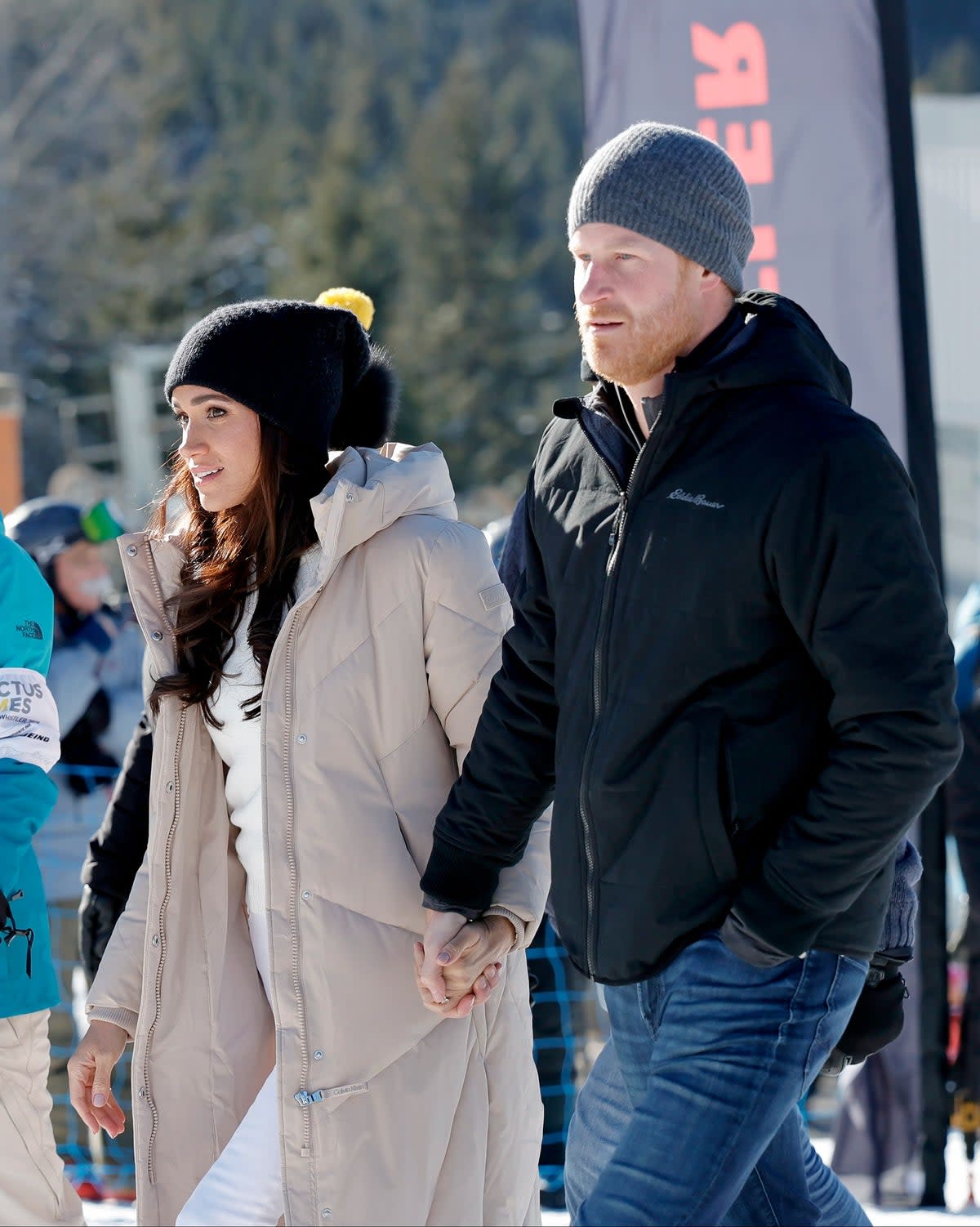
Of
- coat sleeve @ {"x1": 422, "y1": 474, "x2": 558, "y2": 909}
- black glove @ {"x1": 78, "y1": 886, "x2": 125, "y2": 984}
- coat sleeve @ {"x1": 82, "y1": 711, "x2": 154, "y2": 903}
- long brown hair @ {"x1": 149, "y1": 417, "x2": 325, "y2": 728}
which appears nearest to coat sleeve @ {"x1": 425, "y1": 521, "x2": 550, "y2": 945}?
coat sleeve @ {"x1": 422, "y1": 474, "x2": 558, "y2": 909}

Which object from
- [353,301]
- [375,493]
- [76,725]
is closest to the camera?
[375,493]

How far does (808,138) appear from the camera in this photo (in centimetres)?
405

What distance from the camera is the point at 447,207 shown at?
41.0 meters

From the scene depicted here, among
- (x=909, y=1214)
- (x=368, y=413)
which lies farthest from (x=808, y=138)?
(x=909, y=1214)

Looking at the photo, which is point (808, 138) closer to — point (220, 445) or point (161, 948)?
point (220, 445)

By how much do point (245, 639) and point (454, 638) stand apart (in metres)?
0.34

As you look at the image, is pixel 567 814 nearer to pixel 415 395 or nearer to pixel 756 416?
pixel 756 416

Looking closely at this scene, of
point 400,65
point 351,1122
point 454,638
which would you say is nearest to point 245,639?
point 454,638

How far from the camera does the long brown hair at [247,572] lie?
2646 mm

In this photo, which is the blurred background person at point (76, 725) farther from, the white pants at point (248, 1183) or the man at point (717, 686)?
the man at point (717, 686)

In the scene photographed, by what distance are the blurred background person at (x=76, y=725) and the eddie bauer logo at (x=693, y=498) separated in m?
3.38

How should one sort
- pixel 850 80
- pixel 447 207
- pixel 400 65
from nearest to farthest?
pixel 850 80 < pixel 447 207 < pixel 400 65

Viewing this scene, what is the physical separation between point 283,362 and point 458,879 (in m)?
0.87

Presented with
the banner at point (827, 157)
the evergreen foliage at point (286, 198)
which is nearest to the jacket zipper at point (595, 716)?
the banner at point (827, 157)
